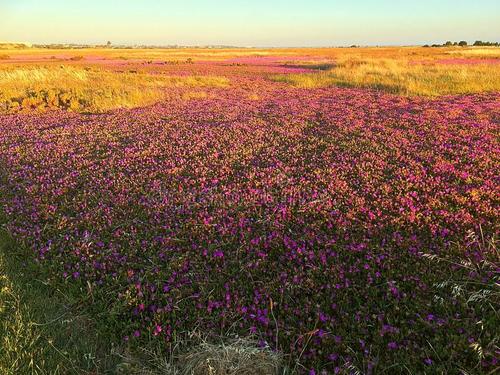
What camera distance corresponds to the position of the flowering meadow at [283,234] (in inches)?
161

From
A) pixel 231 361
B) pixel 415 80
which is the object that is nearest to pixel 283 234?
pixel 231 361

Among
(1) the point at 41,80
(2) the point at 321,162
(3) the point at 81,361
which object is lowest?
(3) the point at 81,361

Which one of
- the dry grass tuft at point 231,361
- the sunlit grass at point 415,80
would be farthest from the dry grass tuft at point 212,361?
the sunlit grass at point 415,80

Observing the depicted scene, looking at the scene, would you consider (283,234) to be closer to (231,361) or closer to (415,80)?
(231,361)

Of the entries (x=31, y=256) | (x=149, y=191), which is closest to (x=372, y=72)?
(x=149, y=191)

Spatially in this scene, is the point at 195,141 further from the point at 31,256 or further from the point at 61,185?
the point at 31,256

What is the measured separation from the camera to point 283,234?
6.04 metres

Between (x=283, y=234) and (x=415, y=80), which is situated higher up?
(x=415, y=80)

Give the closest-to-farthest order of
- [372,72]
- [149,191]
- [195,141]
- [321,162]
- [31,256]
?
[31,256]
[149,191]
[321,162]
[195,141]
[372,72]

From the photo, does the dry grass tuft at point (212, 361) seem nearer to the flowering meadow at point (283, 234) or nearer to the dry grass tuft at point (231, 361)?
the dry grass tuft at point (231, 361)

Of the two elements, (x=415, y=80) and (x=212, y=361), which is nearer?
(x=212, y=361)

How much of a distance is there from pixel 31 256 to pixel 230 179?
4189 mm

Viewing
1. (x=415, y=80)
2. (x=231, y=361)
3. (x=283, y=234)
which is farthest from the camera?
(x=415, y=80)

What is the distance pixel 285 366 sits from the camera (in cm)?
368
